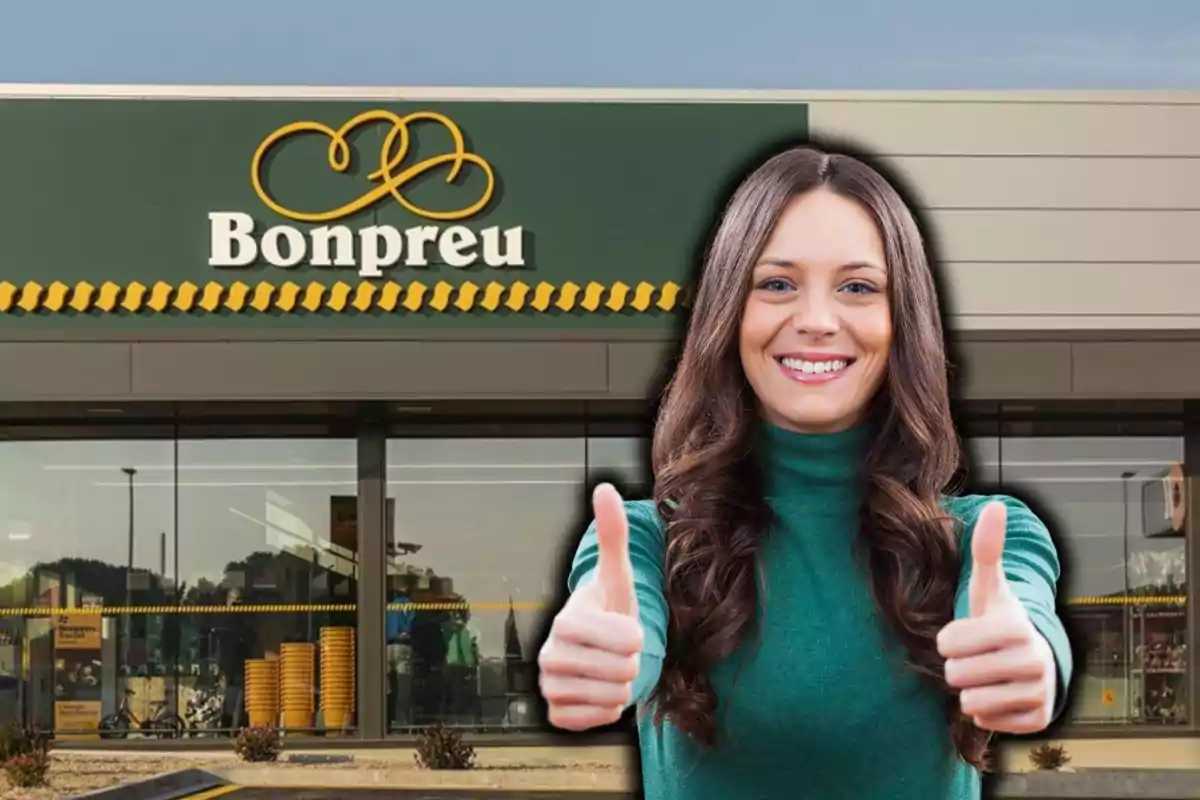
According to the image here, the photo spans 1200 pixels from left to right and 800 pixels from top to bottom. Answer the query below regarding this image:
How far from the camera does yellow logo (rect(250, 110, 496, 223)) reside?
50.8ft

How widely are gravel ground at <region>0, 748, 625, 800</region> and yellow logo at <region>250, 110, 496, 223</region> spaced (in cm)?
510

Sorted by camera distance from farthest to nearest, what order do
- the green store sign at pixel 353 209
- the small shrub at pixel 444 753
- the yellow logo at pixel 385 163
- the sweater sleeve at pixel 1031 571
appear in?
1. the small shrub at pixel 444 753
2. the yellow logo at pixel 385 163
3. the green store sign at pixel 353 209
4. the sweater sleeve at pixel 1031 571

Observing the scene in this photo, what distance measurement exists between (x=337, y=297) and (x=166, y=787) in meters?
4.60

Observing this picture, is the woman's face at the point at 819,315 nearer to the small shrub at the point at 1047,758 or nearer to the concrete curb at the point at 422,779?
the concrete curb at the point at 422,779

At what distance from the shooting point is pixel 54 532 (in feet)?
56.6

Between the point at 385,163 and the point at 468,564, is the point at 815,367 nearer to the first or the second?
the point at 385,163

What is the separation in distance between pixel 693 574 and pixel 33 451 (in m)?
16.2

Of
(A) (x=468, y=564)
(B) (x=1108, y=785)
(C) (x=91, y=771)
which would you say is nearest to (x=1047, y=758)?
(B) (x=1108, y=785)

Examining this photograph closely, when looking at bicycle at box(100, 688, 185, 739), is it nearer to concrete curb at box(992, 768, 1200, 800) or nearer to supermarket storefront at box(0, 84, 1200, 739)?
supermarket storefront at box(0, 84, 1200, 739)

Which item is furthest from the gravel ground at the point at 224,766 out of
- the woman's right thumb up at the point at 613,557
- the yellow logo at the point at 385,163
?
the woman's right thumb up at the point at 613,557

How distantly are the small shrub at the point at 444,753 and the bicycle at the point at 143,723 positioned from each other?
9.41ft

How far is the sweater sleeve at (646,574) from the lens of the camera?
1933mm

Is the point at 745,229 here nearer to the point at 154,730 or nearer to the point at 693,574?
the point at 693,574

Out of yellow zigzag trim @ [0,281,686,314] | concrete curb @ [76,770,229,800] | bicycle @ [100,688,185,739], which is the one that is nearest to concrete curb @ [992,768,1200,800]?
yellow zigzag trim @ [0,281,686,314]
